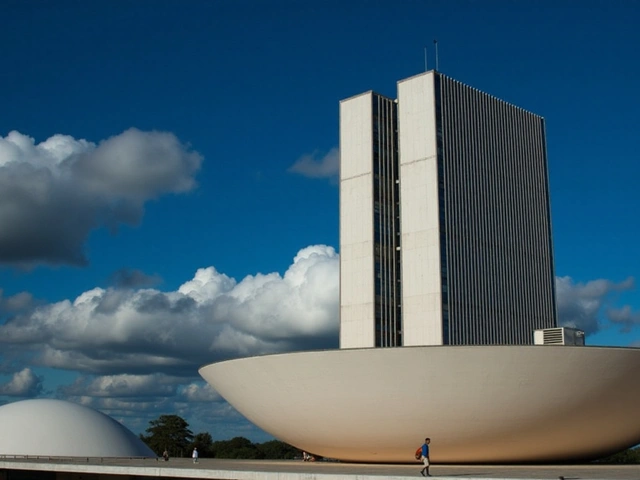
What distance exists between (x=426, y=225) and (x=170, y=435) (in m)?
50.4

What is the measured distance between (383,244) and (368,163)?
3.95 metres

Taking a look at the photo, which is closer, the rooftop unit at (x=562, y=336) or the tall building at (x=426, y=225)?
the rooftop unit at (x=562, y=336)

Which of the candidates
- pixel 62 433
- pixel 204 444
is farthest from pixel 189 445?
pixel 62 433

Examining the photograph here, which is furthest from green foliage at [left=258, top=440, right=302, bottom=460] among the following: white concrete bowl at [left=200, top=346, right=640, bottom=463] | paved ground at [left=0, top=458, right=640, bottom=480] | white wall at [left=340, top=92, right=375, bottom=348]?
white concrete bowl at [left=200, top=346, right=640, bottom=463]

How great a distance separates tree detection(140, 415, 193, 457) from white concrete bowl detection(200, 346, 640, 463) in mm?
55688

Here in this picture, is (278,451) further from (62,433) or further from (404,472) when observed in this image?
(404,472)

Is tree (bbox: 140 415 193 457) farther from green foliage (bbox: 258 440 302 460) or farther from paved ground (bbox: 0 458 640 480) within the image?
paved ground (bbox: 0 458 640 480)

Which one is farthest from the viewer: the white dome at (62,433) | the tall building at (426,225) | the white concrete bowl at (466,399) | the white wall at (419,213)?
the white dome at (62,433)

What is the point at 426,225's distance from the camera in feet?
128

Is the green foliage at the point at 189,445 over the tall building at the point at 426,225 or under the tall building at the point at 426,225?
under

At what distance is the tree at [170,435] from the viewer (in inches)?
3091

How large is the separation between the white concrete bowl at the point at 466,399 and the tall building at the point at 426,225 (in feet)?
42.1

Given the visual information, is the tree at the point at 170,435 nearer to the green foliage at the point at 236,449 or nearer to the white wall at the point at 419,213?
the green foliage at the point at 236,449

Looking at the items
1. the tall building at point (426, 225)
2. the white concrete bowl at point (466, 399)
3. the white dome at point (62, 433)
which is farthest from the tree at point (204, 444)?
the white concrete bowl at point (466, 399)
